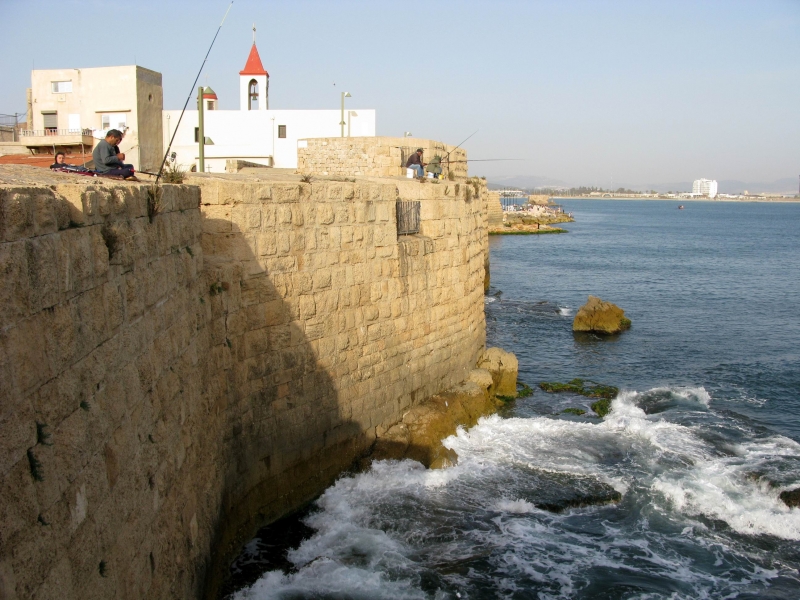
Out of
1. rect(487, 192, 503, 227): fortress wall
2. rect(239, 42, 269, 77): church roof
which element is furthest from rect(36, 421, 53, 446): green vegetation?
rect(487, 192, 503, 227): fortress wall

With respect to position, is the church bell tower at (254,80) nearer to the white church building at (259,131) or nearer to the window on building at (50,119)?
the white church building at (259,131)

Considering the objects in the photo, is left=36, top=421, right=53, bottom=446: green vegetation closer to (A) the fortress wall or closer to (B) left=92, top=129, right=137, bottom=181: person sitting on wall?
(B) left=92, top=129, right=137, bottom=181: person sitting on wall

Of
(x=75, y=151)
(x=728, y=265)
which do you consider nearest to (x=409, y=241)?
(x=75, y=151)

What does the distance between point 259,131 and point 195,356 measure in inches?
865

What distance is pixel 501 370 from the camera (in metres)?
14.2

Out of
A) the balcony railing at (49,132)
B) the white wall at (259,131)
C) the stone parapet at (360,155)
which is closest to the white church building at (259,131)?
the white wall at (259,131)

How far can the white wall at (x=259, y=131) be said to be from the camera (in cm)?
2625

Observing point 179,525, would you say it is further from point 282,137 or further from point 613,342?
point 282,137

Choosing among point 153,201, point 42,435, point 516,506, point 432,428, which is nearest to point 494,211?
point 432,428

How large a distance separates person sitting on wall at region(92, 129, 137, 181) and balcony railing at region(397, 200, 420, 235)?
186 inches

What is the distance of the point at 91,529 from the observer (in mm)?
3764

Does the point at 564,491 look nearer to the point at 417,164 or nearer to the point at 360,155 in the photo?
the point at 417,164

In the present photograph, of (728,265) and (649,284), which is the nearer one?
(649,284)

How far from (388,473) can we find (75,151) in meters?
14.7
